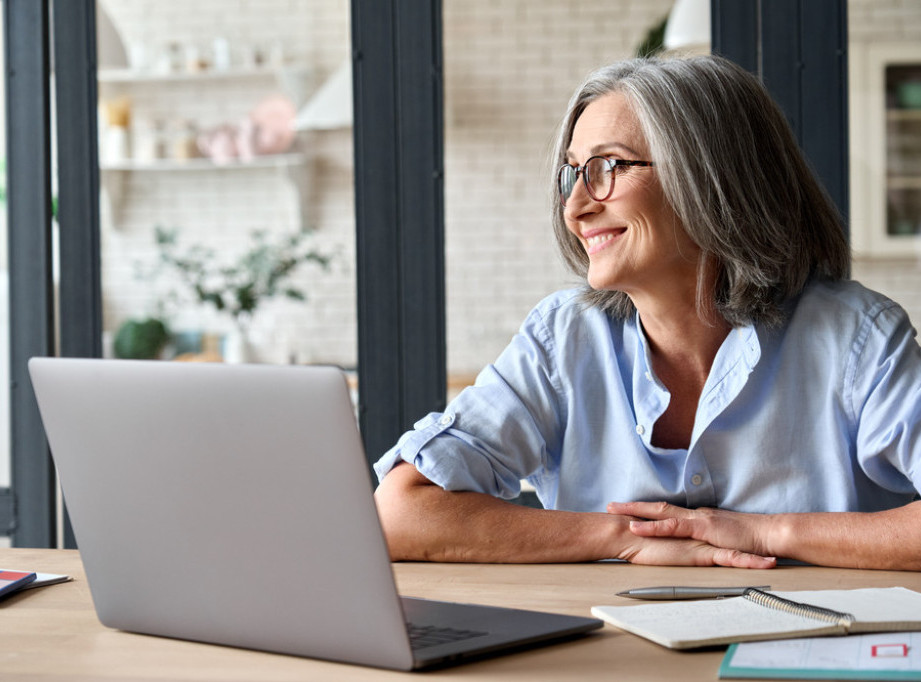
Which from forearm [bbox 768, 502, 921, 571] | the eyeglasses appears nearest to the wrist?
forearm [bbox 768, 502, 921, 571]

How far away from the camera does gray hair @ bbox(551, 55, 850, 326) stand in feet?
5.34

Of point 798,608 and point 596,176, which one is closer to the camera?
point 798,608

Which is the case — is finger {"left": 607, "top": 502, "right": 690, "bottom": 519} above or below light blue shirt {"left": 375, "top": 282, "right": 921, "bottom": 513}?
below

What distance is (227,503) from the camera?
0.89 meters

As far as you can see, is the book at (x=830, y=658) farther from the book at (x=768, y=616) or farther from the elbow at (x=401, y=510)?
the elbow at (x=401, y=510)

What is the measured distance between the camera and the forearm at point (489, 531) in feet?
4.55

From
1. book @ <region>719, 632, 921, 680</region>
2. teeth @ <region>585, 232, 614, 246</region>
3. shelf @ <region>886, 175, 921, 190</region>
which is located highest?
shelf @ <region>886, 175, 921, 190</region>

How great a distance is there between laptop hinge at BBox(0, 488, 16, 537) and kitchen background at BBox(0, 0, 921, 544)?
3.21 meters

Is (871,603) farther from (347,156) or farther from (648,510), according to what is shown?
(347,156)

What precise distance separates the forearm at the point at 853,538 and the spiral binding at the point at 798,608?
32 centimetres

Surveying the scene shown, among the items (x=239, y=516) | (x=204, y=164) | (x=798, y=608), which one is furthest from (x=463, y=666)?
(x=204, y=164)

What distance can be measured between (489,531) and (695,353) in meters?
0.51

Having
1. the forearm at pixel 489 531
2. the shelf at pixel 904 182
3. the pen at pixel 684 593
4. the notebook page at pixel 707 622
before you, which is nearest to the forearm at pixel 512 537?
the forearm at pixel 489 531

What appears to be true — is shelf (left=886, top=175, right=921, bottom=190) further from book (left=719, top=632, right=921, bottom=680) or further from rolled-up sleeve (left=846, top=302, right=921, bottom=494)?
book (left=719, top=632, right=921, bottom=680)
